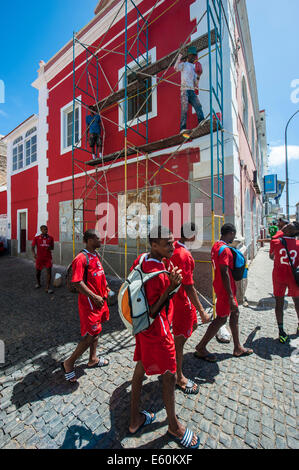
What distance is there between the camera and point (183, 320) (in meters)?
2.28

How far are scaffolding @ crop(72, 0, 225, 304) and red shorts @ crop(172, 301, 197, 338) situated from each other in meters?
1.94

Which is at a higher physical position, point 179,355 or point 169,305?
point 169,305

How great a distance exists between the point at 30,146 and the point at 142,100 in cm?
799

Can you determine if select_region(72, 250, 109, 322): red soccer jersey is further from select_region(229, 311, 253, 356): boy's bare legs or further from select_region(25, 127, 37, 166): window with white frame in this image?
select_region(25, 127, 37, 166): window with white frame

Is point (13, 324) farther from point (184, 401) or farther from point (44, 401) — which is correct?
point (184, 401)

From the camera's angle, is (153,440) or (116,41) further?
(116,41)

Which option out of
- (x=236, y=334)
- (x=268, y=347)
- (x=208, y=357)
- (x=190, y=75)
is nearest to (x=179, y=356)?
(x=208, y=357)

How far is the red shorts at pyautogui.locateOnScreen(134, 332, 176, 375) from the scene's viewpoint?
5.42 ft


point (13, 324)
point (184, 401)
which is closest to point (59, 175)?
point (13, 324)

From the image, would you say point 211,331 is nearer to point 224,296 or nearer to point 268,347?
point 224,296

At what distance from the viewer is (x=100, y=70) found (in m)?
7.69

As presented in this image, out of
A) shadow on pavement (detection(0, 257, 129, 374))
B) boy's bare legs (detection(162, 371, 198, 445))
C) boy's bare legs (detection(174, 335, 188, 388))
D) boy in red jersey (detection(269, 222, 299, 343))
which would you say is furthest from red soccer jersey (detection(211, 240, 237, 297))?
shadow on pavement (detection(0, 257, 129, 374))

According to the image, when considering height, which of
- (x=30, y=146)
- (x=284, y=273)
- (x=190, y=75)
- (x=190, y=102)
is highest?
(x=30, y=146)

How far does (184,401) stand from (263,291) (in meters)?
4.06
